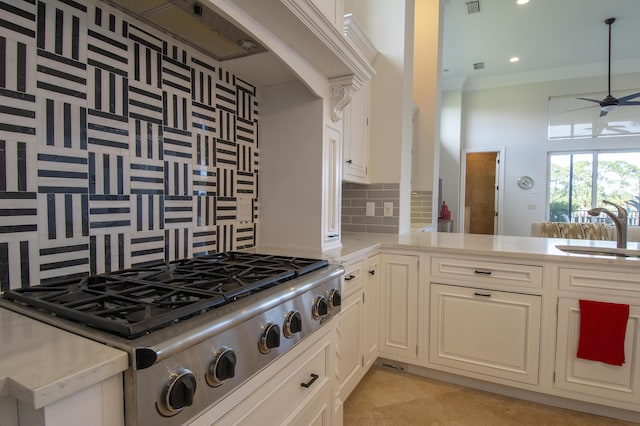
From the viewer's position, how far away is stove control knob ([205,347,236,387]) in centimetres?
72

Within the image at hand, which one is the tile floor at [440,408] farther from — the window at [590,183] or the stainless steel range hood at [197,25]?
the window at [590,183]

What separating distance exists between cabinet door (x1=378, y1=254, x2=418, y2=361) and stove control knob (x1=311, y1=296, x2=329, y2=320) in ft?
A: 3.49

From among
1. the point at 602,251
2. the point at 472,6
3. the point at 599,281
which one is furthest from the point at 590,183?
the point at 599,281

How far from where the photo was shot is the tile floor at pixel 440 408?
1.81 meters

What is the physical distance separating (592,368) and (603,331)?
225mm

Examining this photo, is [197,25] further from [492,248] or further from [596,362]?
[596,362]

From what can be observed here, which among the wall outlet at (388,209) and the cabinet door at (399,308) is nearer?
the cabinet door at (399,308)

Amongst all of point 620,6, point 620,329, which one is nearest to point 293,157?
point 620,329

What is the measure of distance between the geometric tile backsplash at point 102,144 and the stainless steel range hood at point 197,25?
0.04m

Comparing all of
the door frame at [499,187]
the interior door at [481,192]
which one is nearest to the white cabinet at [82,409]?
the door frame at [499,187]

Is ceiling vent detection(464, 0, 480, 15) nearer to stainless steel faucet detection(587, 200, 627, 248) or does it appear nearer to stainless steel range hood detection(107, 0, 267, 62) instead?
stainless steel faucet detection(587, 200, 627, 248)

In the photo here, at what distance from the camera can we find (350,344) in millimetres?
1812

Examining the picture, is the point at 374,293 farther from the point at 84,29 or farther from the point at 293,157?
the point at 84,29

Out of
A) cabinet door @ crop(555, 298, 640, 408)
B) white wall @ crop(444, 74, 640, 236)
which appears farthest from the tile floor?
white wall @ crop(444, 74, 640, 236)
